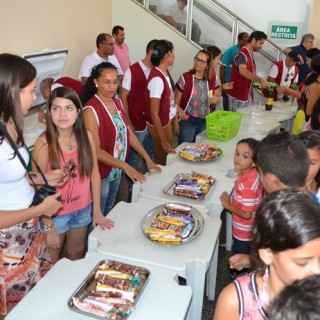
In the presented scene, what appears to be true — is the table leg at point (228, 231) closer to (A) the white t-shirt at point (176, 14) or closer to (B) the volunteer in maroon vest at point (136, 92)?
(B) the volunteer in maroon vest at point (136, 92)

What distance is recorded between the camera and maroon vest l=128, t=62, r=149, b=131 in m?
3.55

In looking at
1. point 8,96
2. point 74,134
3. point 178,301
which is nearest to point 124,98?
point 74,134

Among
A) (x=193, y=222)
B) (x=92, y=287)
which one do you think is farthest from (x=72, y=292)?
(x=193, y=222)

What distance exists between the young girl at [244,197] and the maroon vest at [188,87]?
1.31m

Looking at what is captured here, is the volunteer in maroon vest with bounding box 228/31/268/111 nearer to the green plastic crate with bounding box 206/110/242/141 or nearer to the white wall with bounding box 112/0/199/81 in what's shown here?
the green plastic crate with bounding box 206/110/242/141

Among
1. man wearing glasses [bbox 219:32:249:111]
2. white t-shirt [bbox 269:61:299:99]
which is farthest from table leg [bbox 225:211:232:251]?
man wearing glasses [bbox 219:32:249:111]

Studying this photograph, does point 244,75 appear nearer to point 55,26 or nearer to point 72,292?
point 55,26

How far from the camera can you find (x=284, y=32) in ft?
22.4

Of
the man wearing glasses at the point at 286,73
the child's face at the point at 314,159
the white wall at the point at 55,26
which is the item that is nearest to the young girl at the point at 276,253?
the child's face at the point at 314,159

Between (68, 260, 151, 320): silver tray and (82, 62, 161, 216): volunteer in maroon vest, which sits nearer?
(68, 260, 151, 320): silver tray

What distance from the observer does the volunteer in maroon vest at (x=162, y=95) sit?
10.4 feet

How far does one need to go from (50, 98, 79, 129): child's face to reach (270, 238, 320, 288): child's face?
1.30 m

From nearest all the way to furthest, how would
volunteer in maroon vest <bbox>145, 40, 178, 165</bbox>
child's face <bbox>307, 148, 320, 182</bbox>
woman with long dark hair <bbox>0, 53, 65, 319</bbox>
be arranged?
woman with long dark hair <bbox>0, 53, 65, 319</bbox>
child's face <bbox>307, 148, 320, 182</bbox>
volunteer in maroon vest <bbox>145, 40, 178, 165</bbox>

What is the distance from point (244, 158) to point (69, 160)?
1049mm
